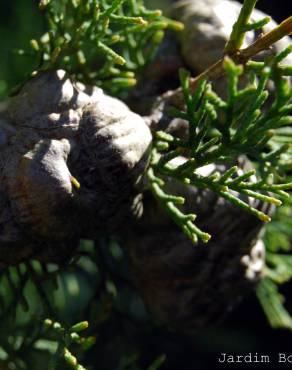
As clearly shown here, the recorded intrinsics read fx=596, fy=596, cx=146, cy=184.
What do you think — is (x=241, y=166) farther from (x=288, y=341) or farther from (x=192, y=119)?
(x=288, y=341)

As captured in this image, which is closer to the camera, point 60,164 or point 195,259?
point 60,164

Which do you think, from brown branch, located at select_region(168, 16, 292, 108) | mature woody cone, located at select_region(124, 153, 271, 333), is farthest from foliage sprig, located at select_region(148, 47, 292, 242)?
mature woody cone, located at select_region(124, 153, 271, 333)

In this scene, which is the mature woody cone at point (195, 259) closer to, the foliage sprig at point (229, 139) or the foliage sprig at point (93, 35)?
the foliage sprig at point (229, 139)

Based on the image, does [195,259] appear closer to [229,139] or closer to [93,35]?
[229,139]

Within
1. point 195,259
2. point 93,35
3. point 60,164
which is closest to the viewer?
point 60,164

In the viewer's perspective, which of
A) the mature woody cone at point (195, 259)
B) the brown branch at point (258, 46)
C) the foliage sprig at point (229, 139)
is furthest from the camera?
the mature woody cone at point (195, 259)

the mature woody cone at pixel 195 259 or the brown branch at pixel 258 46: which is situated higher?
the brown branch at pixel 258 46

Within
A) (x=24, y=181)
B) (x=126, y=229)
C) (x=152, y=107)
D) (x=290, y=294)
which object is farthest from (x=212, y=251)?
(x=290, y=294)

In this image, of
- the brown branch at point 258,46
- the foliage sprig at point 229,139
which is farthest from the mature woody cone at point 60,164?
the brown branch at point 258,46

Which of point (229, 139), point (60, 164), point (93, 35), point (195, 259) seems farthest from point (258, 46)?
point (195, 259)
